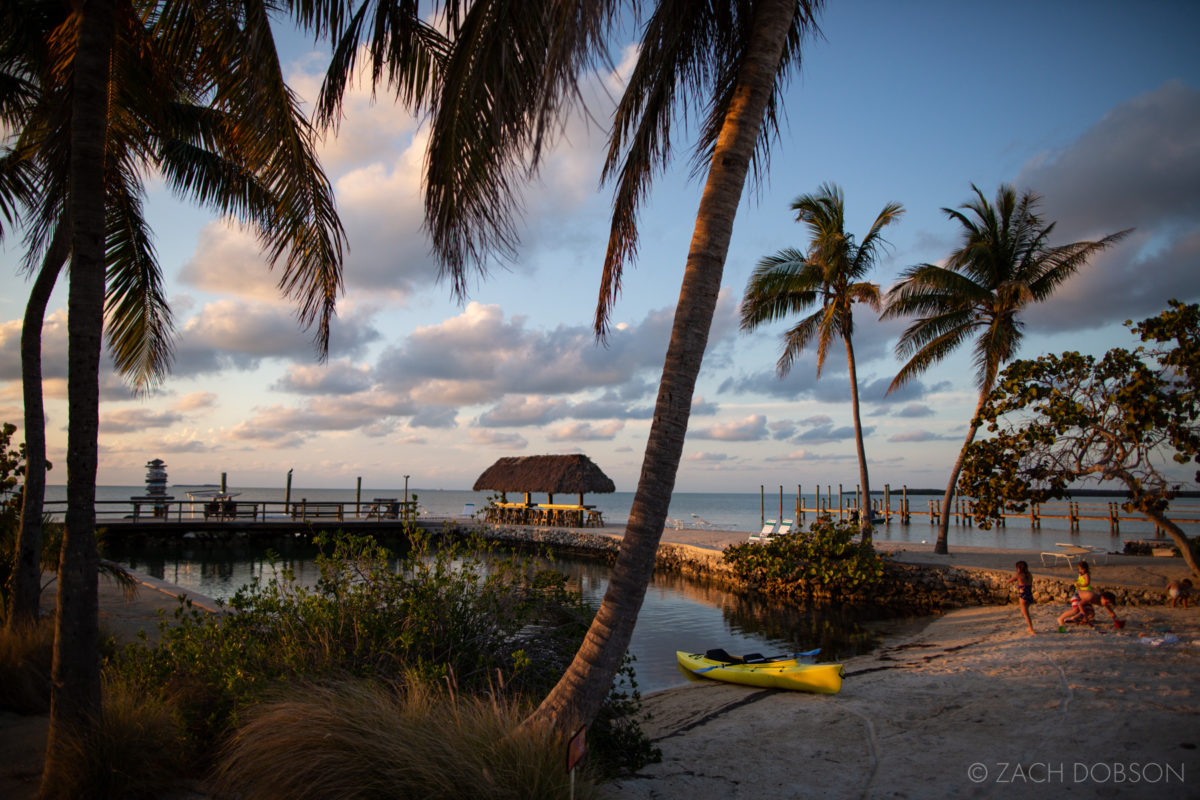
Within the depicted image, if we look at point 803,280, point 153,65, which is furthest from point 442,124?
point 803,280

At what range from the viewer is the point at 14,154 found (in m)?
7.30

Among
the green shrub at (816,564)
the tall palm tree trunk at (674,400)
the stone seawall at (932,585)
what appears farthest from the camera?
the green shrub at (816,564)

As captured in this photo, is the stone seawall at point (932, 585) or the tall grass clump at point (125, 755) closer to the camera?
the tall grass clump at point (125, 755)

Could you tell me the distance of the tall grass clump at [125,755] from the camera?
359 centimetres

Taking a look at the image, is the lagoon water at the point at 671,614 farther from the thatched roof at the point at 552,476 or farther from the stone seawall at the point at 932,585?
the thatched roof at the point at 552,476

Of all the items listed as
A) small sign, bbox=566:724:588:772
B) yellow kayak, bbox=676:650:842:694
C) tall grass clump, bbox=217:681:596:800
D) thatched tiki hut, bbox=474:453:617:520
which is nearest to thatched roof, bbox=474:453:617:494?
thatched tiki hut, bbox=474:453:617:520

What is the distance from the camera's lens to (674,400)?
398 cm

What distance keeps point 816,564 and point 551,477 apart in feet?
55.9

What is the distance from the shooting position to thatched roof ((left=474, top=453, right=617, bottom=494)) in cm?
3020

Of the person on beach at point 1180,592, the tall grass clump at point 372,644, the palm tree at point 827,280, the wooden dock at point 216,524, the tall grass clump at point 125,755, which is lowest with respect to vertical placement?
the wooden dock at point 216,524

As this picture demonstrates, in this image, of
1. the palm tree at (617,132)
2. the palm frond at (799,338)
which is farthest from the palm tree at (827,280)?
the palm tree at (617,132)

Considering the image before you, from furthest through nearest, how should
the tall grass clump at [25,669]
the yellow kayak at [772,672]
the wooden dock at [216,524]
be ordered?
the wooden dock at [216,524], the yellow kayak at [772,672], the tall grass clump at [25,669]

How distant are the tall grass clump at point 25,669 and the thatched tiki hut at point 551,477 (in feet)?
79.6

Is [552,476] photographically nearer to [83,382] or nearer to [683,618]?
[683,618]
